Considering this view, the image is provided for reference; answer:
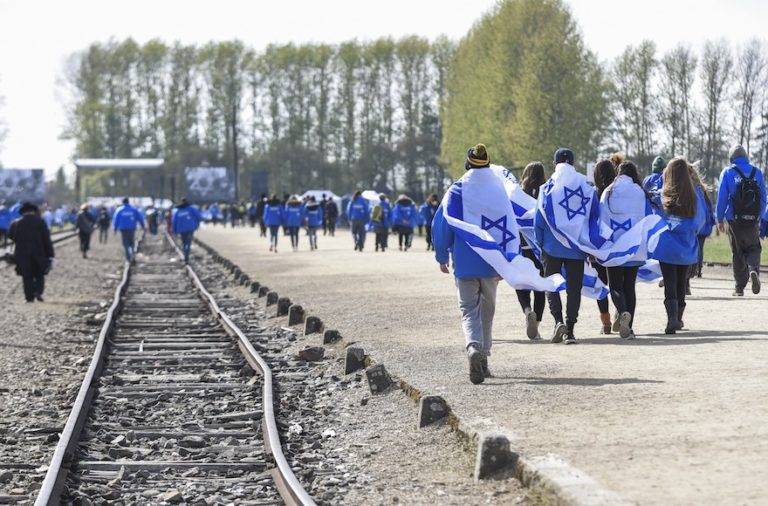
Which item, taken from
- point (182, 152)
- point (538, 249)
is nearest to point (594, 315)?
point (538, 249)

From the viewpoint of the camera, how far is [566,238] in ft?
45.1

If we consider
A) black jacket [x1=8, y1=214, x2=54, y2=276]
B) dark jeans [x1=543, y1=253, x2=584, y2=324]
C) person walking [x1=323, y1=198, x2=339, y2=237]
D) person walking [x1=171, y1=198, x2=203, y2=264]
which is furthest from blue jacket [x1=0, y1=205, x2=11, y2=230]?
dark jeans [x1=543, y1=253, x2=584, y2=324]

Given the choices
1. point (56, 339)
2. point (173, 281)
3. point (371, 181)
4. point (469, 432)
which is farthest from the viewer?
point (371, 181)

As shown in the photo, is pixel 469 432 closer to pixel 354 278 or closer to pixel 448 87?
pixel 354 278

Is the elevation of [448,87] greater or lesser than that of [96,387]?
greater

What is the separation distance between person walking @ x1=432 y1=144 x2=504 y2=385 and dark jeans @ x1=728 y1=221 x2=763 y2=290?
7.60m

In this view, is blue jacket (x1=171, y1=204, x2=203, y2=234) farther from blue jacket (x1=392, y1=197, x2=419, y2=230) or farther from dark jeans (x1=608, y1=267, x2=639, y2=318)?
dark jeans (x1=608, y1=267, x2=639, y2=318)

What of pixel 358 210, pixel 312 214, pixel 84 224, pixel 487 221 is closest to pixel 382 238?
pixel 358 210

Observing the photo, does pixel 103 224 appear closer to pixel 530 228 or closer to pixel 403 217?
pixel 403 217

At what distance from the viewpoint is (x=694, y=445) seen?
858 centimetres

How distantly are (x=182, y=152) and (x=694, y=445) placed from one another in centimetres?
10387

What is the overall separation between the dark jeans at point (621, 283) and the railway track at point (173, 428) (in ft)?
11.3

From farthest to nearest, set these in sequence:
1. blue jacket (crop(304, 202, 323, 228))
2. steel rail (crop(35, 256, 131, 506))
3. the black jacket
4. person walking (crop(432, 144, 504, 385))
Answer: blue jacket (crop(304, 202, 323, 228)) < the black jacket < person walking (crop(432, 144, 504, 385)) < steel rail (crop(35, 256, 131, 506))

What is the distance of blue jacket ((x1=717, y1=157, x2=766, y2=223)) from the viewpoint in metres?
18.4
